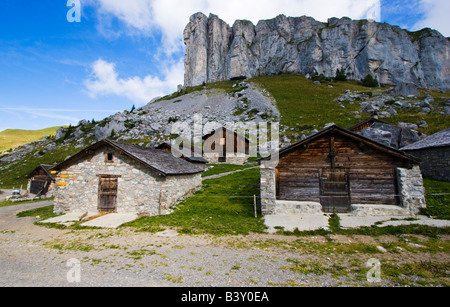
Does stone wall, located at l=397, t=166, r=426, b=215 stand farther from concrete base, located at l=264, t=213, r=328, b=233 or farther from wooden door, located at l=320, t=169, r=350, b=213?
concrete base, located at l=264, t=213, r=328, b=233

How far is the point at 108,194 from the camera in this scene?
1522 cm

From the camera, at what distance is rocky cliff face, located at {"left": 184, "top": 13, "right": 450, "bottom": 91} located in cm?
10300

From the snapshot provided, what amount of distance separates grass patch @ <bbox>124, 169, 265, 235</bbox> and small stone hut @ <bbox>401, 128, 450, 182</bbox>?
1748cm

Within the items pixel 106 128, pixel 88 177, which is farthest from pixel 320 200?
pixel 106 128

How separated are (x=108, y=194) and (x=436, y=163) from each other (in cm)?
2992

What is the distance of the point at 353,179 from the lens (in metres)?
13.7

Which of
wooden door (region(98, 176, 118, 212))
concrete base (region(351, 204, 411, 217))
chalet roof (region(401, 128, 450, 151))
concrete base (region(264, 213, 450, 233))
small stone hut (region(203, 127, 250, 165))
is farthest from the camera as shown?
small stone hut (region(203, 127, 250, 165))

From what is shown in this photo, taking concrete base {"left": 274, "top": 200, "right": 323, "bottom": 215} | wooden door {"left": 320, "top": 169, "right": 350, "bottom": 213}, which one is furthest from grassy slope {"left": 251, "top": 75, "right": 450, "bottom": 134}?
concrete base {"left": 274, "top": 200, "right": 323, "bottom": 215}

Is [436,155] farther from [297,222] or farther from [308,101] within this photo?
[308,101]

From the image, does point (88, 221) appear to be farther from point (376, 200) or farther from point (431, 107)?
point (431, 107)

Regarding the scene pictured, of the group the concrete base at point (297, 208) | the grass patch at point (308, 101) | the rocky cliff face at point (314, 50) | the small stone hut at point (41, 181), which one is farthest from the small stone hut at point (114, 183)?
the rocky cliff face at point (314, 50)

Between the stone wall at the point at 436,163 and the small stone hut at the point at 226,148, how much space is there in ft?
81.6

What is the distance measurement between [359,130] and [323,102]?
37494 millimetres

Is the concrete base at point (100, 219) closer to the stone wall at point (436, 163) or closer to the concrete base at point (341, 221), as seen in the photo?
the concrete base at point (341, 221)
